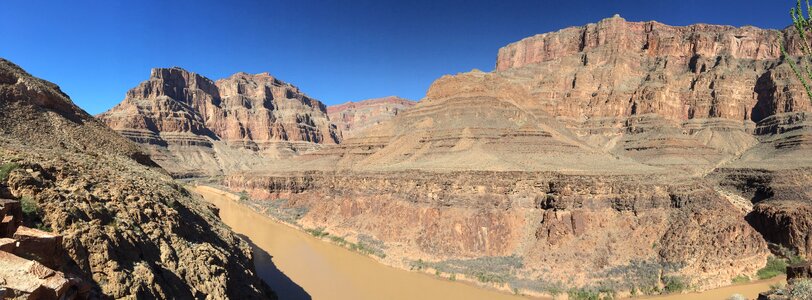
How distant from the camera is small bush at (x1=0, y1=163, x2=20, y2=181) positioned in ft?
31.1

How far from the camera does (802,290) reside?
13188mm

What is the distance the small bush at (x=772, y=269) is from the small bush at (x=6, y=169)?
3838 cm

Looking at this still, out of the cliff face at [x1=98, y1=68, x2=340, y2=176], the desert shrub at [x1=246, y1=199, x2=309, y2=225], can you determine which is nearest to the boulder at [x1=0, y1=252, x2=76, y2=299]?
the desert shrub at [x1=246, y1=199, x2=309, y2=225]

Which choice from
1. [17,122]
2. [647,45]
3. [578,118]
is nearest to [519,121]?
[578,118]

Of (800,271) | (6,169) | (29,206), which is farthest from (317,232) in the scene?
(800,271)

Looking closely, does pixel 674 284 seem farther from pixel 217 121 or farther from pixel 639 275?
pixel 217 121

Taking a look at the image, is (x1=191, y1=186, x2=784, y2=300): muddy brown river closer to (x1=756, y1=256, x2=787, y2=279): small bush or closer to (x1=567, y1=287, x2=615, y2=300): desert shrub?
(x1=756, y1=256, x2=787, y2=279): small bush

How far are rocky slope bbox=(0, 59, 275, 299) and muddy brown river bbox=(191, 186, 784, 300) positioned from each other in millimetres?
8489

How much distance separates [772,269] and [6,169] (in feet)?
131

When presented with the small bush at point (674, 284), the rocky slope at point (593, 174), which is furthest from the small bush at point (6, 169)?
the small bush at point (674, 284)

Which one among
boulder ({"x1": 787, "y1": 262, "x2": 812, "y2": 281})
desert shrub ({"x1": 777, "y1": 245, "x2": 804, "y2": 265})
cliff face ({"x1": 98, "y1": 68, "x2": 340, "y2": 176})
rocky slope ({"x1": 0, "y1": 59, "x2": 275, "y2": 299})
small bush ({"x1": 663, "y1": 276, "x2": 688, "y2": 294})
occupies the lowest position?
small bush ({"x1": 663, "y1": 276, "x2": 688, "y2": 294})

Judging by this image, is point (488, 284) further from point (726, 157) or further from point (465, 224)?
point (726, 157)

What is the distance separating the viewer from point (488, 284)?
25.8 m

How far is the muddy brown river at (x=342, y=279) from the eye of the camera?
81.9ft
